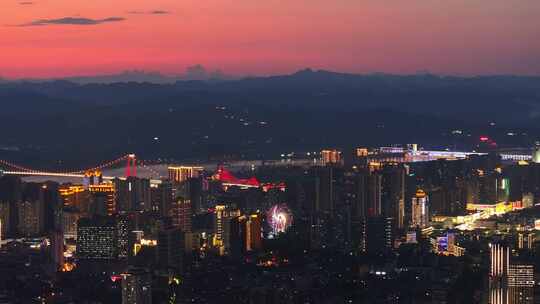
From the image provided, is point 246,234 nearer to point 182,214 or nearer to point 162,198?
point 182,214

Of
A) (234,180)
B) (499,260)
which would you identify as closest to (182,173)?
(234,180)

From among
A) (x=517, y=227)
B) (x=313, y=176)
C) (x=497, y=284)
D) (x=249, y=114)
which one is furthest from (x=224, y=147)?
(x=497, y=284)

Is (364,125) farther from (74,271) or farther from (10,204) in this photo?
(74,271)

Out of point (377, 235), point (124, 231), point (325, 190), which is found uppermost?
point (325, 190)

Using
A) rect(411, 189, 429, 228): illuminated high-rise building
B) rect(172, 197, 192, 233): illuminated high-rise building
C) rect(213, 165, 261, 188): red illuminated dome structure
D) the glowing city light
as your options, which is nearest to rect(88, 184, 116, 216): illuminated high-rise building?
rect(172, 197, 192, 233): illuminated high-rise building

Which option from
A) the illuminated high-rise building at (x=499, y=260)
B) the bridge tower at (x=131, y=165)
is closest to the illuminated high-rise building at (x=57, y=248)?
the illuminated high-rise building at (x=499, y=260)

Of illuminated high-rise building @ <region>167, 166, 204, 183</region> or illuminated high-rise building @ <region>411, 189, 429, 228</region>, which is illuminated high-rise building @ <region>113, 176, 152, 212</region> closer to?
illuminated high-rise building @ <region>167, 166, 204, 183</region>
